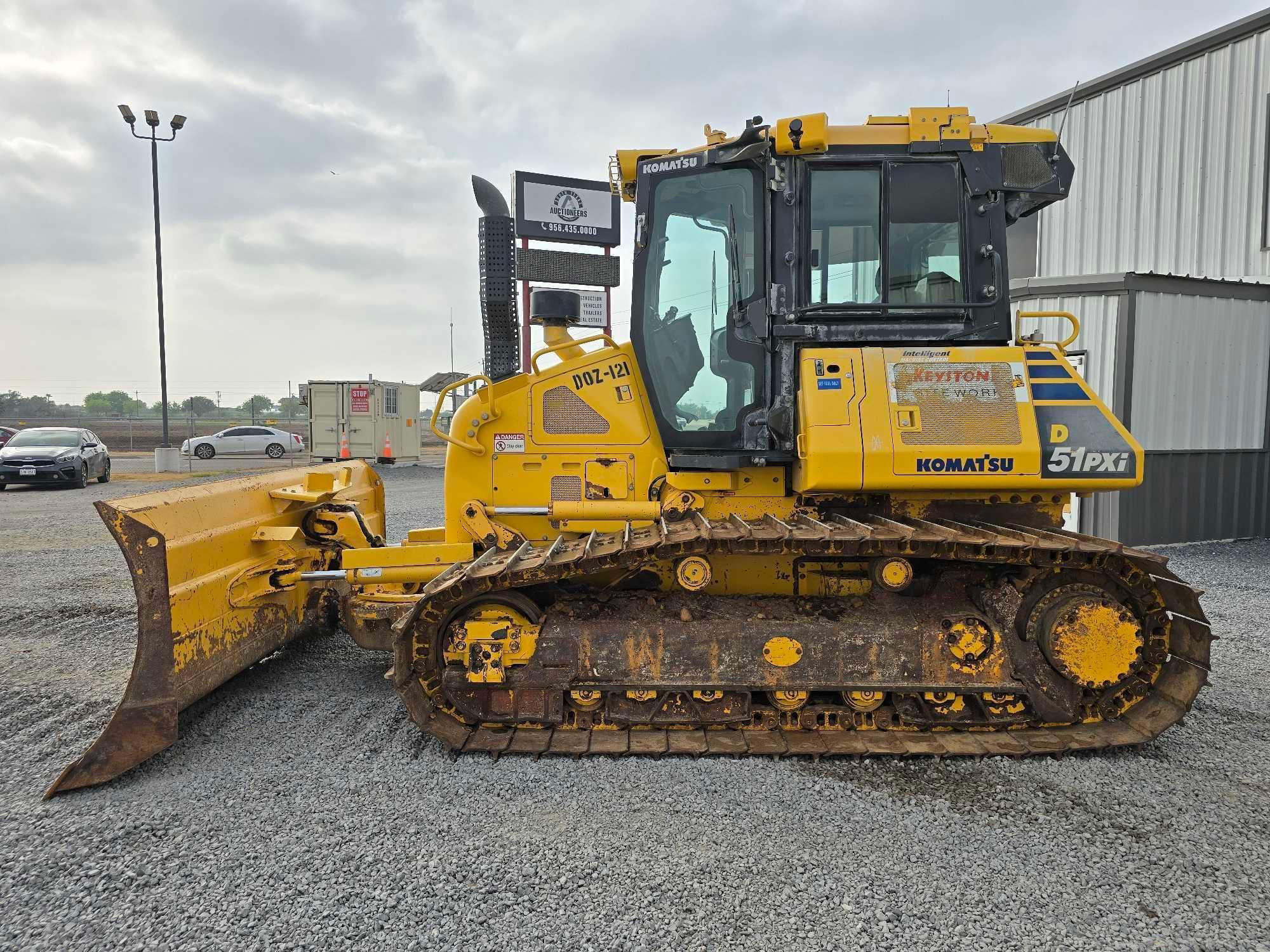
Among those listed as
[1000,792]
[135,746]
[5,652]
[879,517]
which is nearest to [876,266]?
[879,517]

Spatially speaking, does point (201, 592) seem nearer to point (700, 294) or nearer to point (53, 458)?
point (700, 294)

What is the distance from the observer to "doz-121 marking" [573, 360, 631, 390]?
14.2 ft

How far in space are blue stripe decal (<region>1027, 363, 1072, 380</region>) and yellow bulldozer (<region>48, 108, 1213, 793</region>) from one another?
0.07ft

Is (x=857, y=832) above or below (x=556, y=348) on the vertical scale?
below

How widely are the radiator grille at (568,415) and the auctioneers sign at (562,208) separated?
11.1 meters

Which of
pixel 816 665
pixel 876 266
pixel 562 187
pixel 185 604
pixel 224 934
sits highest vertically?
pixel 562 187

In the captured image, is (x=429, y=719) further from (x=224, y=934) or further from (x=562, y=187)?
(x=562, y=187)

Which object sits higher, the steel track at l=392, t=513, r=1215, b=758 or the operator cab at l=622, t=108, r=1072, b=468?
the operator cab at l=622, t=108, r=1072, b=468

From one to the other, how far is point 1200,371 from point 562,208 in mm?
11043

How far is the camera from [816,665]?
3725mm

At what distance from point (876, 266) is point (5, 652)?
647 centimetres

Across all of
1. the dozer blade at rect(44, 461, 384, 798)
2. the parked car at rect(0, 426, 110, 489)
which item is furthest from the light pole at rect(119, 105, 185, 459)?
the dozer blade at rect(44, 461, 384, 798)

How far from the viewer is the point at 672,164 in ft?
13.6

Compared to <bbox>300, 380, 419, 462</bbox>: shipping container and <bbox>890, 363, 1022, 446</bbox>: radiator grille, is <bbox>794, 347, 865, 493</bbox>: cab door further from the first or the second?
<bbox>300, 380, 419, 462</bbox>: shipping container
